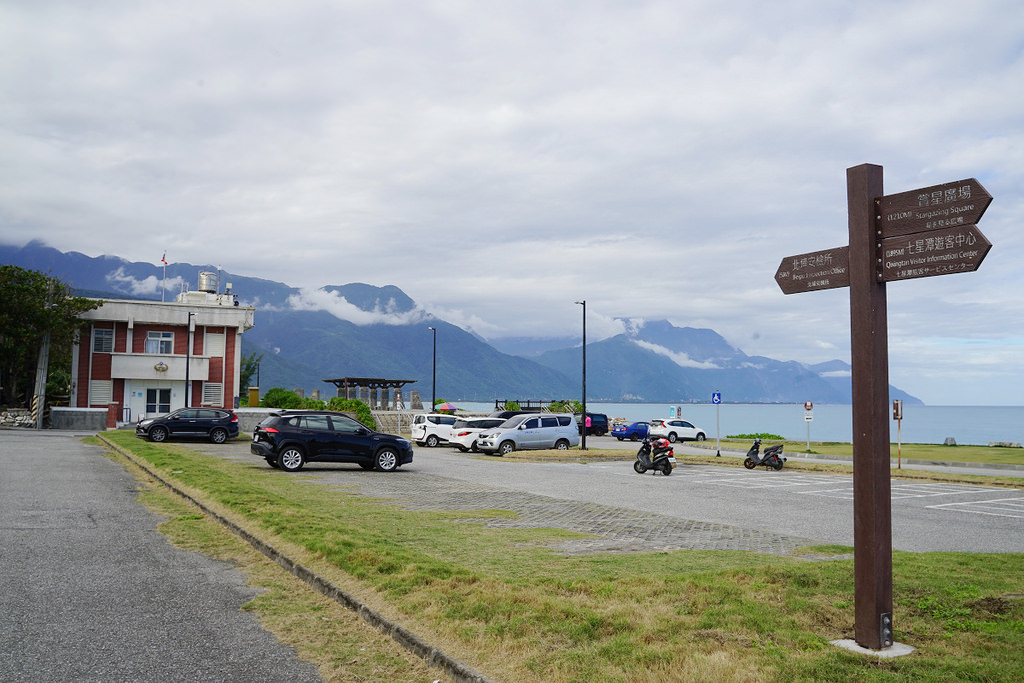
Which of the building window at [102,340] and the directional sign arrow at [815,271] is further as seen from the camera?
the building window at [102,340]

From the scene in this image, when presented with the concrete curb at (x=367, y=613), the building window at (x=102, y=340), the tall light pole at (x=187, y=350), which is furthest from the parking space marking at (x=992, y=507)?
the building window at (x=102, y=340)

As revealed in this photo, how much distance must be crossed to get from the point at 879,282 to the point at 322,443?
750 inches

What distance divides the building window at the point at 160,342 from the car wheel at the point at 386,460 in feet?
134

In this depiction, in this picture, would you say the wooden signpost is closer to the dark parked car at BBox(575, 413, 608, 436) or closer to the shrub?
the shrub

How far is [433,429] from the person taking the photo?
136ft

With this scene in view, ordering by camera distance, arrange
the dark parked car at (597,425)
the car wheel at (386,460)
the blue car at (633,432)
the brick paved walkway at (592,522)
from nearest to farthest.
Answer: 1. the brick paved walkway at (592,522)
2. the car wheel at (386,460)
3. the blue car at (633,432)
4. the dark parked car at (597,425)

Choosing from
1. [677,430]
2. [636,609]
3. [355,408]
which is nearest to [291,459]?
[636,609]

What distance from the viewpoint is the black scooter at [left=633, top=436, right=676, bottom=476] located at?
24891 mm

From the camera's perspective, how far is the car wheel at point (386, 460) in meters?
23.6

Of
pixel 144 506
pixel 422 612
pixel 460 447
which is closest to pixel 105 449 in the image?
pixel 460 447

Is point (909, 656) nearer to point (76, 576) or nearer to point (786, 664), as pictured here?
point (786, 664)

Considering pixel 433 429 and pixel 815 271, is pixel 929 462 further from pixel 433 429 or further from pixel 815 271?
pixel 815 271

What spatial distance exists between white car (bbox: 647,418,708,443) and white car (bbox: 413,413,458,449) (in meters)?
15.4

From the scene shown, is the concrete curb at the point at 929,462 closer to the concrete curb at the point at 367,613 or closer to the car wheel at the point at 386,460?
the car wheel at the point at 386,460
